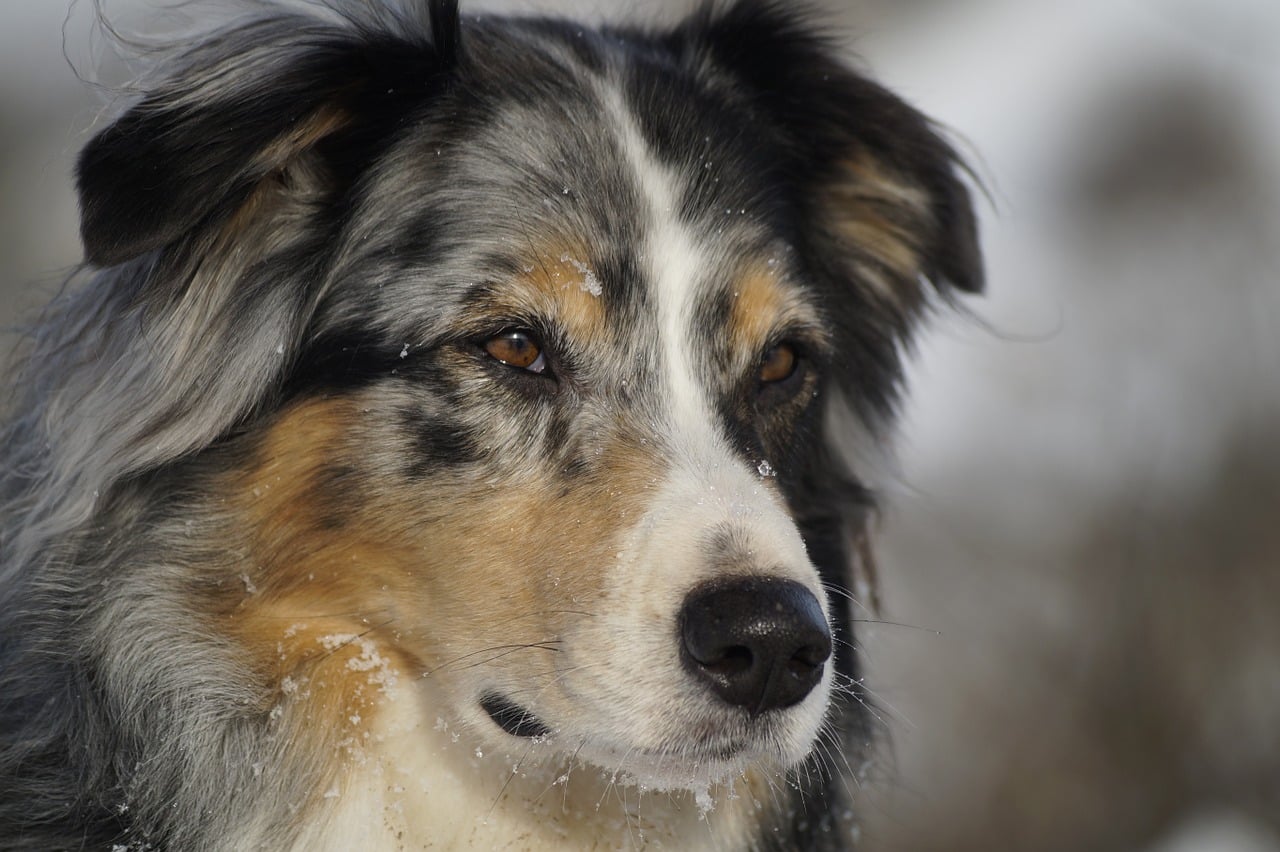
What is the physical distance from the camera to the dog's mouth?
99.9 inches

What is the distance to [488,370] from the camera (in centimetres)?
269

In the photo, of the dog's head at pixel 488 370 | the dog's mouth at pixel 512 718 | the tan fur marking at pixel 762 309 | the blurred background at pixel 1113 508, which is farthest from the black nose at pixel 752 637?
the blurred background at pixel 1113 508

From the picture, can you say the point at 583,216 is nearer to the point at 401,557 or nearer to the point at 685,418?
the point at 685,418

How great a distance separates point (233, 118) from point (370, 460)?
0.71 m

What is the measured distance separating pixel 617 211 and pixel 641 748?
1144mm

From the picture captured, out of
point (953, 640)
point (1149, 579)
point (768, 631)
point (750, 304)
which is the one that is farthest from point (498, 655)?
point (1149, 579)

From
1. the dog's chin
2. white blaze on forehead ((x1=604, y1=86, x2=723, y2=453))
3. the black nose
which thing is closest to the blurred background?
white blaze on forehead ((x1=604, y1=86, x2=723, y2=453))

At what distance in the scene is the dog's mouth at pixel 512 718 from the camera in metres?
2.54

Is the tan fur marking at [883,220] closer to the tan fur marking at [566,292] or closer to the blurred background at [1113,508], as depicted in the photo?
the tan fur marking at [566,292]

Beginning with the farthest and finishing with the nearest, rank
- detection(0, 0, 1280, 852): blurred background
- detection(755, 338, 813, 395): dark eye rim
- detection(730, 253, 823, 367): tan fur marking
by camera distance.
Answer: detection(0, 0, 1280, 852): blurred background < detection(755, 338, 813, 395): dark eye rim < detection(730, 253, 823, 367): tan fur marking

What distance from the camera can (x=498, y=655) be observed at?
2527 millimetres

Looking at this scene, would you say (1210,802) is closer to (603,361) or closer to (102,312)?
(603,361)

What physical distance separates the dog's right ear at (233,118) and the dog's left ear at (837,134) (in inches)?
37.0

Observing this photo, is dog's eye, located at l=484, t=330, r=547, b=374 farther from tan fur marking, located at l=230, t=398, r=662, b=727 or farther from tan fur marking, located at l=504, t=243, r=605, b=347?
tan fur marking, located at l=230, t=398, r=662, b=727
